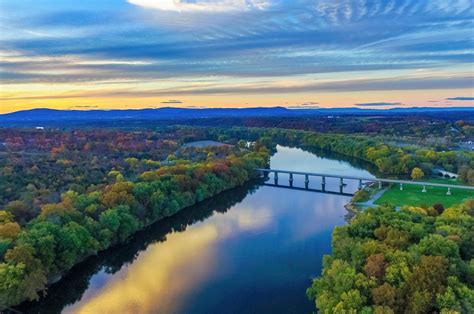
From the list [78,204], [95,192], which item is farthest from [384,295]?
[95,192]

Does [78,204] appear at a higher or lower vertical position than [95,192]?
lower

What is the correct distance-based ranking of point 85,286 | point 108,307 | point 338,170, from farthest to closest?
point 338,170, point 85,286, point 108,307

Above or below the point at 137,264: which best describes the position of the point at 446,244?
above

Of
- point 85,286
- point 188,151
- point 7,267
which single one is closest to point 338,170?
point 188,151

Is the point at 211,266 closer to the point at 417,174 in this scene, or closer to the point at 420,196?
the point at 420,196

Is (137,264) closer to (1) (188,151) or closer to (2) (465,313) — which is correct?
(2) (465,313)

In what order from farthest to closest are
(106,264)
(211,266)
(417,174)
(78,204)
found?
(417,174) < (78,204) < (106,264) < (211,266)
